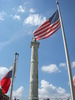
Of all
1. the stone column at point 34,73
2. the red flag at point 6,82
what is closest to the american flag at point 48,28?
the red flag at point 6,82

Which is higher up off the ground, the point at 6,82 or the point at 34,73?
the point at 34,73

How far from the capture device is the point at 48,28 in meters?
11.0

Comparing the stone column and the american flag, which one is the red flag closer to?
the american flag

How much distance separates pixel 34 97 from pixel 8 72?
27.7 feet

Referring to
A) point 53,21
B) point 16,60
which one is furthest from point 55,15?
point 16,60

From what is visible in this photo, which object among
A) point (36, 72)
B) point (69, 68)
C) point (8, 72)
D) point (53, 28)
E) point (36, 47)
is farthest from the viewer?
point (36, 47)

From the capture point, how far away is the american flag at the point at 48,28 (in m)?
10.6

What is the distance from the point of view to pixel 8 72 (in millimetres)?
14805

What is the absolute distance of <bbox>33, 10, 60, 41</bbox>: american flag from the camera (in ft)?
34.9

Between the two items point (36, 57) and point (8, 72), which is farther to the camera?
point (36, 57)

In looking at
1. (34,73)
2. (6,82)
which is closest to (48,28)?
(6,82)

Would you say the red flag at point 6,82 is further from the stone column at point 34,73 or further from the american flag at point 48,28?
the stone column at point 34,73

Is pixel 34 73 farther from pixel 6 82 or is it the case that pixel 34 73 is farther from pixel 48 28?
pixel 48 28

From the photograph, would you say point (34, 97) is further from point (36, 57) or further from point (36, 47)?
point (36, 47)
